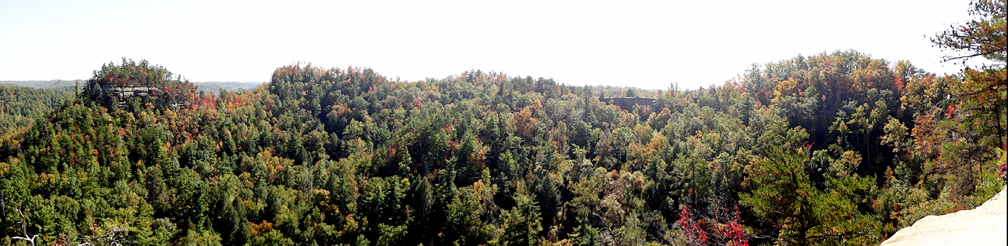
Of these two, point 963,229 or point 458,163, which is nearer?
point 963,229

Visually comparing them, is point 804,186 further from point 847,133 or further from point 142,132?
point 142,132

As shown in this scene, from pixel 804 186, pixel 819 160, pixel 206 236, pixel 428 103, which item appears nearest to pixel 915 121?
pixel 819 160

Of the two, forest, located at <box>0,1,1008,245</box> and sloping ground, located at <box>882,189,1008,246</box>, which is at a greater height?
sloping ground, located at <box>882,189,1008,246</box>

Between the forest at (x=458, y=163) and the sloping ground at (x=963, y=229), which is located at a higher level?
the sloping ground at (x=963, y=229)

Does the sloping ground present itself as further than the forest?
No

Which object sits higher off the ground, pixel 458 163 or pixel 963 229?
pixel 963 229
